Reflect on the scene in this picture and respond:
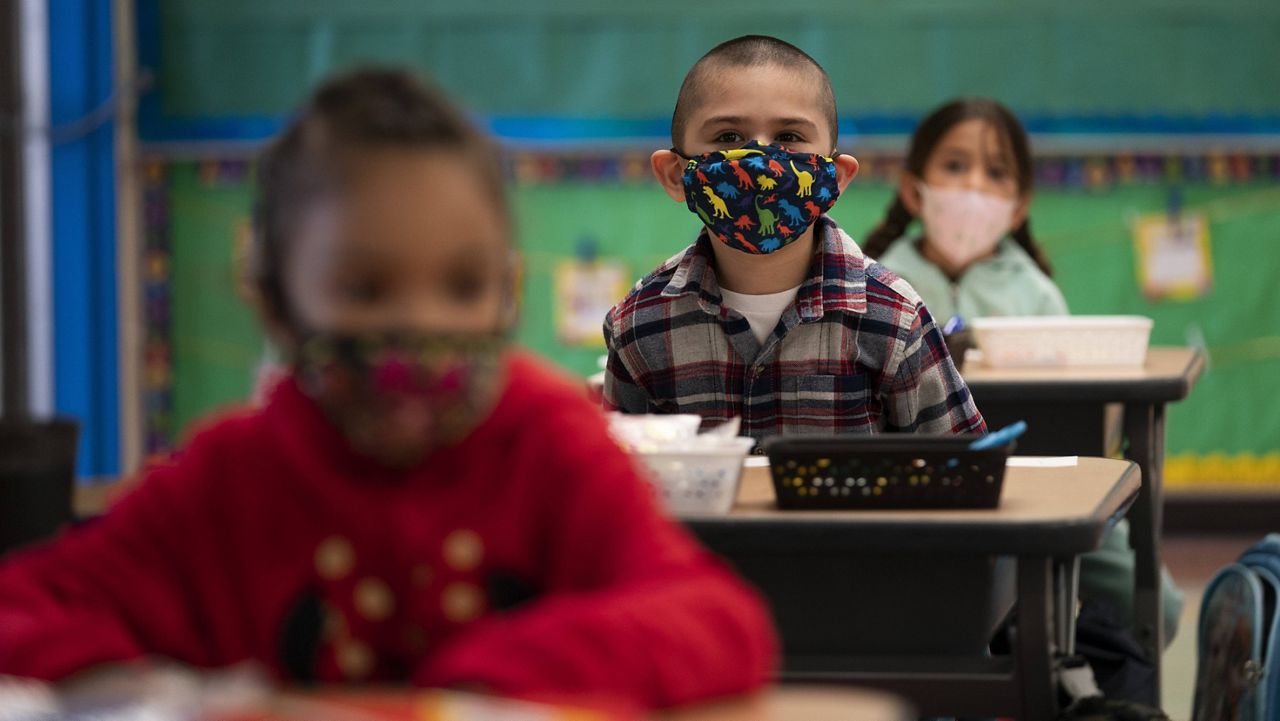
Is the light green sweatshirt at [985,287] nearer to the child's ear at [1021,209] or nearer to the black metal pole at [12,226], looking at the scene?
the child's ear at [1021,209]

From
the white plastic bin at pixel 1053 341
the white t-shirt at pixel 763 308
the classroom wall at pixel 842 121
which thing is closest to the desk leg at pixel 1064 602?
the white t-shirt at pixel 763 308

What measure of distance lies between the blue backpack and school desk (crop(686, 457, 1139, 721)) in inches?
30.7

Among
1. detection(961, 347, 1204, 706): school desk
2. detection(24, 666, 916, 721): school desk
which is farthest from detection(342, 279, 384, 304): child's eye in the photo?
detection(961, 347, 1204, 706): school desk

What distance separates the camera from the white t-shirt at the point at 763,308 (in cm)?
272

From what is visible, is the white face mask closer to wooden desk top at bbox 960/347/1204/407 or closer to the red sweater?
wooden desk top at bbox 960/347/1204/407

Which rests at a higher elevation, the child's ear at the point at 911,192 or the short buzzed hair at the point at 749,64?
the short buzzed hair at the point at 749,64

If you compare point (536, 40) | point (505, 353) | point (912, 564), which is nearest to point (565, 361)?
point (536, 40)

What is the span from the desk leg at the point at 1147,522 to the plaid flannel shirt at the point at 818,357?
0.95 m

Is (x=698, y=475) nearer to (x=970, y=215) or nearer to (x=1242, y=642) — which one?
(x=1242, y=642)

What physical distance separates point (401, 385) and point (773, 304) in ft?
5.27

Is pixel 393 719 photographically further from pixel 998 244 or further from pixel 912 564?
pixel 998 244

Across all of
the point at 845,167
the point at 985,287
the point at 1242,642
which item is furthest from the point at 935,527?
the point at 985,287

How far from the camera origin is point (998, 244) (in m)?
4.67

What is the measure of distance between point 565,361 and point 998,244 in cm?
222
